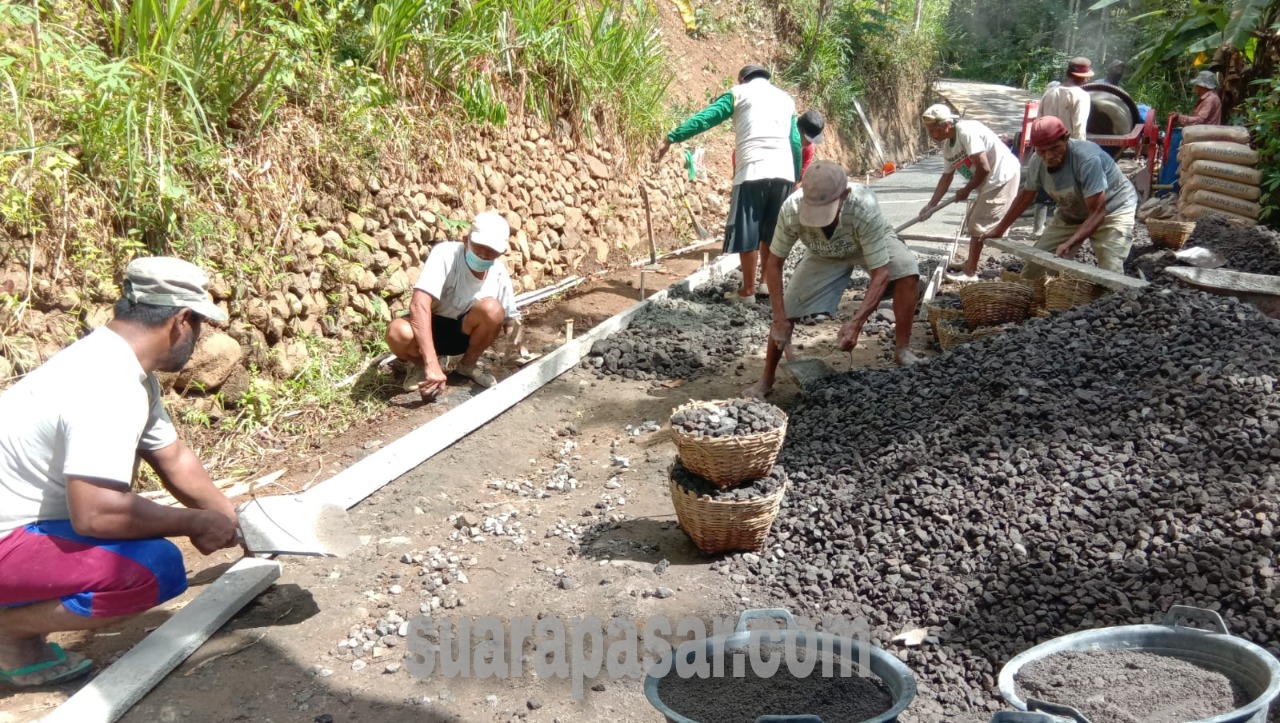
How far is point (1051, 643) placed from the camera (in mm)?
2246

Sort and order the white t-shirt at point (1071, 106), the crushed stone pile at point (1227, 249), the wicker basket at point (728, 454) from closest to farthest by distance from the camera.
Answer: the wicker basket at point (728, 454), the crushed stone pile at point (1227, 249), the white t-shirt at point (1071, 106)

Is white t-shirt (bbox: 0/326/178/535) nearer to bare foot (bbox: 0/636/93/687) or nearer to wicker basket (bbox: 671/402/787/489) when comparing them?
bare foot (bbox: 0/636/93/687)

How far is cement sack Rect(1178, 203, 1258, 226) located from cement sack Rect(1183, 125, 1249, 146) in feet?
2.18

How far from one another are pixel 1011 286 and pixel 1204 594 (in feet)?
11.1

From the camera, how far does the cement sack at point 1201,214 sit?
27.7 ft

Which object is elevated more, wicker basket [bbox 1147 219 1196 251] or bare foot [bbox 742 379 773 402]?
wicker basket [bbox 1147 219 1196 251]

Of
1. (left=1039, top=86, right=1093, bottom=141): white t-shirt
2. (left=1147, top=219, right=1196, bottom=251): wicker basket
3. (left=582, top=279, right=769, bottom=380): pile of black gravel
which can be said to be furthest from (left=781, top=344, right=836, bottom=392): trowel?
(left=1039, top=86, right=1093, bottom=141): white t-shirt

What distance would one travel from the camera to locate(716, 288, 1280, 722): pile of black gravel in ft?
9.50

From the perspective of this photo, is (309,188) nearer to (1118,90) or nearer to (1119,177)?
(1119,177)

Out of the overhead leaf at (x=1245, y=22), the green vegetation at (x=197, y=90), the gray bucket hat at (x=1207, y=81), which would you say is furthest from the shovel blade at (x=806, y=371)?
the gray bucket hat at (x=1207, y=81)

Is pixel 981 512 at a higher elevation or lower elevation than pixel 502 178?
lower

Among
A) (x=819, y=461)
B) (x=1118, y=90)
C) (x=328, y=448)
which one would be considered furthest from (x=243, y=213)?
(x=1118, y=90)

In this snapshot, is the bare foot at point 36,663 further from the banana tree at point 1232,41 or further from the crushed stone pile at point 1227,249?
the banana tree at point 1232,41

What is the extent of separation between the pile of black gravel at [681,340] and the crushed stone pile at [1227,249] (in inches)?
119
